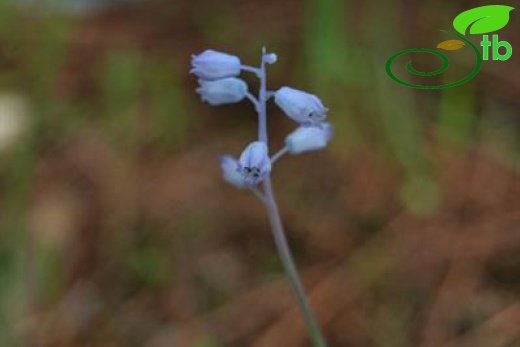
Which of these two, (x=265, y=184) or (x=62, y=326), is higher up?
(x=265, y=184)

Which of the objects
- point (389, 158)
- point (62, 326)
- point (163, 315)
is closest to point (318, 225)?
point (389, 158)

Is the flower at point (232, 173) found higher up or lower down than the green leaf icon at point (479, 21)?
lower down

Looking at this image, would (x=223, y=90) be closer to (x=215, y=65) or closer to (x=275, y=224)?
(x=215, y=65)

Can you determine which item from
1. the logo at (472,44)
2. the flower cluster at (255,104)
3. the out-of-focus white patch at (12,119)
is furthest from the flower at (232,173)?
the out-of-focus white patch at (12,119)

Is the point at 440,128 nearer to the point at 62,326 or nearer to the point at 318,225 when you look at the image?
the point at 318,225

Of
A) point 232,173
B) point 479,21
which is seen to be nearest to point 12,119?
point 479,21

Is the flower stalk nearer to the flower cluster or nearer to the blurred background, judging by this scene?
the flower cluster

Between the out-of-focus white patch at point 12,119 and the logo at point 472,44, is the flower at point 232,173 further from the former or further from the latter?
the out-of-focus white patch at point 12,119
